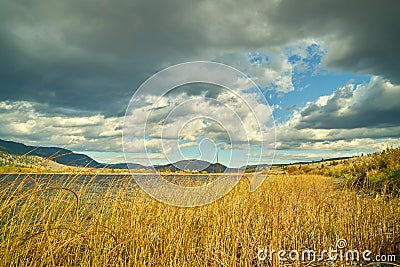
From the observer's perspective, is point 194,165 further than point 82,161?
Yes

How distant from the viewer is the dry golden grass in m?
3.32

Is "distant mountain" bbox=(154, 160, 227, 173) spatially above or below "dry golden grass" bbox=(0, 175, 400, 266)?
above

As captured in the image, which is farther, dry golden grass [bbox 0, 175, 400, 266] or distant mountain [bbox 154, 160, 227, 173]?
distant mountain [bbox 154, 160, 227, 173]

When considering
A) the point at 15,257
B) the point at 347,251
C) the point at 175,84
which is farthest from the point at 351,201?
the point at 15,257

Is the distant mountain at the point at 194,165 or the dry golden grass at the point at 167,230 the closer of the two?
the dry golden grass at the point at 167,230

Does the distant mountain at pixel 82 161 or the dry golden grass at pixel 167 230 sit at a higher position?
the distant mountain at pixel 82 161

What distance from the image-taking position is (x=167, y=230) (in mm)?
3869

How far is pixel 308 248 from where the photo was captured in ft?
13.4

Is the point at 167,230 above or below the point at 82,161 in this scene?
below

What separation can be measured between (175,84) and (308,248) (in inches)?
137

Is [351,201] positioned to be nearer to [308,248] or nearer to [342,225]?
[342,225]

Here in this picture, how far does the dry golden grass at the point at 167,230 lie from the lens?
3318 millimetres

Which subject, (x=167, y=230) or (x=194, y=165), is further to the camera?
(x=194, y=165)

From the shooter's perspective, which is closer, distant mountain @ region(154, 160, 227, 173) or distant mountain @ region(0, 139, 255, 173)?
distant mountain @ region(0, 139, 255, 173)
